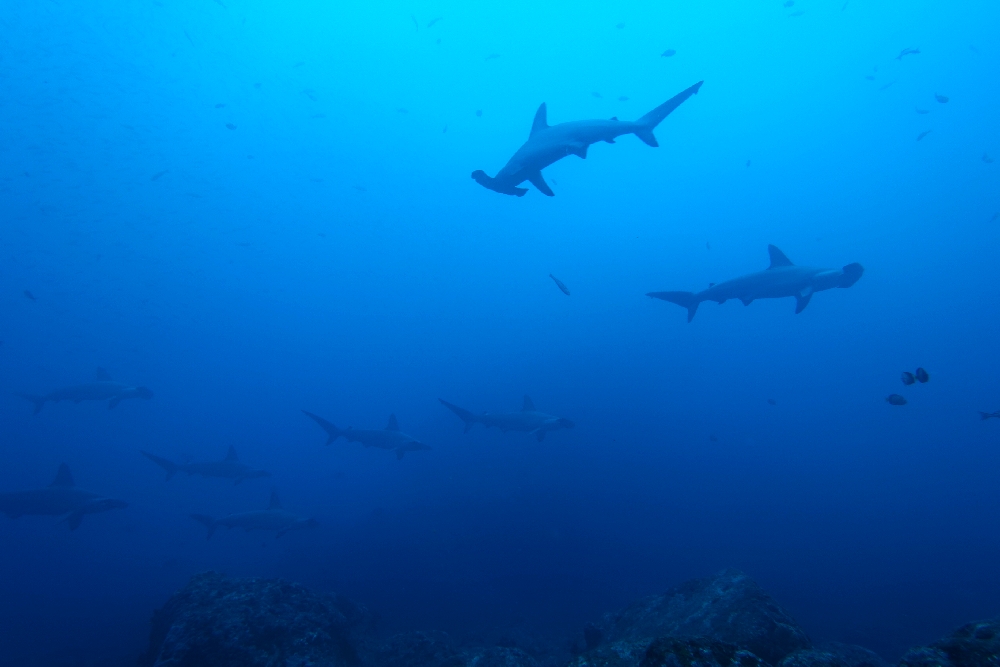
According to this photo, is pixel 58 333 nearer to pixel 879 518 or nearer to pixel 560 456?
pixel 560 456

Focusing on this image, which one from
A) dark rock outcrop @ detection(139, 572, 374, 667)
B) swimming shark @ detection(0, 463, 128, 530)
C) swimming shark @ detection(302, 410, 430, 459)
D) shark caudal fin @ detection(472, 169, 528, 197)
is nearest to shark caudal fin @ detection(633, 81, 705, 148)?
shark caudal fin @ detection(472, 169, 528, 197)

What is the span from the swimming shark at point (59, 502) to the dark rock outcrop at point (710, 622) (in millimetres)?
12834

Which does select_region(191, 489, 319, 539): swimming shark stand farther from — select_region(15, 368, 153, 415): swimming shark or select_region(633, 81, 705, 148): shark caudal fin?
select_region(633, 81, 705, 148): shark caudal fin

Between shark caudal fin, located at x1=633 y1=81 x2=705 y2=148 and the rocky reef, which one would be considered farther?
shark caudal fin, located at x1=633 y1=81 x2=705 y2=148

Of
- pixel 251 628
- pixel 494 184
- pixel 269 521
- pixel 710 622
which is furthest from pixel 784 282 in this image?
pixel 269 521

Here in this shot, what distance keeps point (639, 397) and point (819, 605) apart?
22325 mm

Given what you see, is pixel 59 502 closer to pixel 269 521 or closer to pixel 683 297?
pixel 269 521

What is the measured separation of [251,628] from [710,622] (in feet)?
20.8

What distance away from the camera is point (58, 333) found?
248 ft

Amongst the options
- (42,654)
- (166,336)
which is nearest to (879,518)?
(42,654)

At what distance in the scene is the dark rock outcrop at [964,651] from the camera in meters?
2.74

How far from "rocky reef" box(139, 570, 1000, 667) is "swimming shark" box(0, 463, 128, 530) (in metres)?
5.12

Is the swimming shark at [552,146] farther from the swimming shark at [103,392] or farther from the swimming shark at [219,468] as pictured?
the swimming shark at [103,392]

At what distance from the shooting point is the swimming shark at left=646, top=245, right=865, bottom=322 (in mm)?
10430
